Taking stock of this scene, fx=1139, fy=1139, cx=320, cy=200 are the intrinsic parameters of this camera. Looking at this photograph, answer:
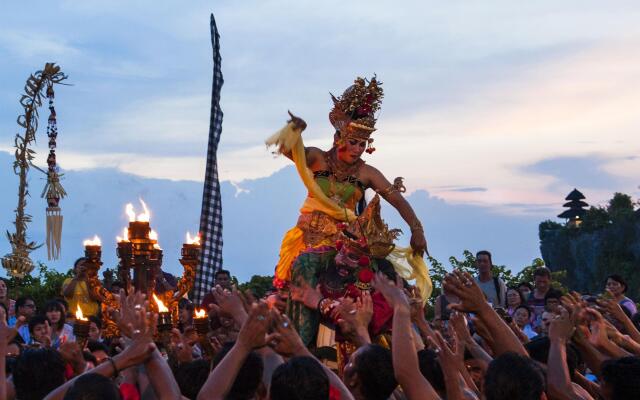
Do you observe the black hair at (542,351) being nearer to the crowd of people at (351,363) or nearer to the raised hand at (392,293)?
the crowd of people at (351,363)

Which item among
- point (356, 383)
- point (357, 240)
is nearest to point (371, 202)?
point (357, 240)

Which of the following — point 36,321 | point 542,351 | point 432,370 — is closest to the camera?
point 432,370

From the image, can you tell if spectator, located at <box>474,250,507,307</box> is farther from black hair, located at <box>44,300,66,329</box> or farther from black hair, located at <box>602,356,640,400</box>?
black hair, located at <box>602,356,640,400</box>

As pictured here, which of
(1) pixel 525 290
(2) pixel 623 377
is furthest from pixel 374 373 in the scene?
(1) pixel 525 290

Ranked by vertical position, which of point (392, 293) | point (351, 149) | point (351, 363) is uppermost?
point (351, 149)

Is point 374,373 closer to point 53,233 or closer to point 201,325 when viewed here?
point 201,325

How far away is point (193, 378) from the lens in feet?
20.1

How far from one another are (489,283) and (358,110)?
3779 millimetres

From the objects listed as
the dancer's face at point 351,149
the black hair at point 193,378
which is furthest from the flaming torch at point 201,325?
the dancer's face at point 351,149

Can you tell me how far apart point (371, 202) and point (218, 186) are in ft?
12.6

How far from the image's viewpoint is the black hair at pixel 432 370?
6.51 m

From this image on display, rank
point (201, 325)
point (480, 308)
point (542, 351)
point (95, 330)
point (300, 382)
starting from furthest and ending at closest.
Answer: point (95, 330) < point (201, 325) < point (542, 351) < point (480, 308) < point (300, 382)

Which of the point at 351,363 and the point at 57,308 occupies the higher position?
the point at 57,308

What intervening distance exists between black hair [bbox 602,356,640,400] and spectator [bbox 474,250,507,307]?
869 centimetres
